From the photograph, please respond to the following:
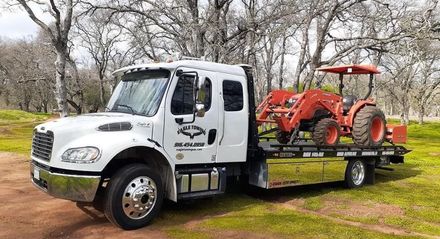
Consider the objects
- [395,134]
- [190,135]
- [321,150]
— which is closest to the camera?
[190,135]

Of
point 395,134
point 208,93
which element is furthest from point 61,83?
point 395,134

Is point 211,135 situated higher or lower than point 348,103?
lower

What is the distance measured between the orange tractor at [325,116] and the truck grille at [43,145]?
482cm

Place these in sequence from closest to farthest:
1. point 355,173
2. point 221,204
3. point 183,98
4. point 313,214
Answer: point 183,98 < point 313,214 < point 221,204 < point 355,173

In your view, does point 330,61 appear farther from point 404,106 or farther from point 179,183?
point 404,106

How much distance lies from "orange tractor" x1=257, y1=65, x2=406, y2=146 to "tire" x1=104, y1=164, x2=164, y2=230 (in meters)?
3.79

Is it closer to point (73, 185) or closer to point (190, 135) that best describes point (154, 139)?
point (190, 135)

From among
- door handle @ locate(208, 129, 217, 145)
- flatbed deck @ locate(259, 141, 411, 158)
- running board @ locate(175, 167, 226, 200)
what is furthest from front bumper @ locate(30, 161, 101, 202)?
flatbed deck @ locate(259, 141, 411, 158)

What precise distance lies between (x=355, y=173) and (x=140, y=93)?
6.02 m

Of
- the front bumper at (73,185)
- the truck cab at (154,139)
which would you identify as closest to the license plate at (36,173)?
Answer: the truck cab at (154,139)

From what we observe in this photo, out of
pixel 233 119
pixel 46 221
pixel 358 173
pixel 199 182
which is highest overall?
pixel 233 119

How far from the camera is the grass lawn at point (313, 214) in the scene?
6562 millimetres

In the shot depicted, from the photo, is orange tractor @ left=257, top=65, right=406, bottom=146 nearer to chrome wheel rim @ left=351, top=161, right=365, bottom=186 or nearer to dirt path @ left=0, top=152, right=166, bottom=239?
chrome wheel rim @ left=351, top=161, right=365, bottom=186

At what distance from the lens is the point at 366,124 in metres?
10.3
